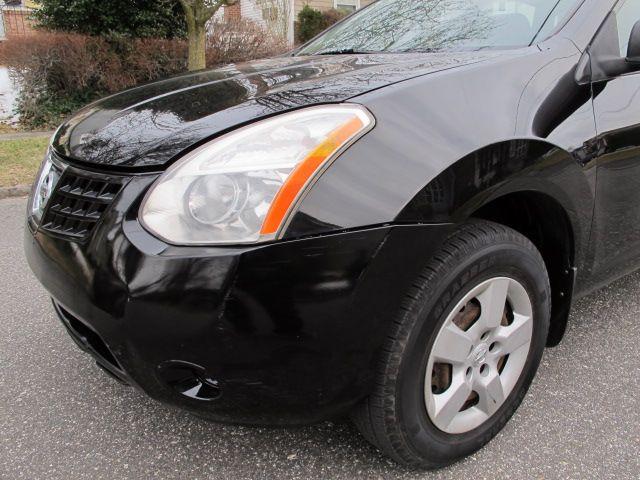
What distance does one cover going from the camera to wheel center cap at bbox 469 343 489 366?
1717 mm

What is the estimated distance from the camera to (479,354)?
5.72 feet

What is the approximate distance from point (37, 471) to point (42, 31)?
10.1 metres

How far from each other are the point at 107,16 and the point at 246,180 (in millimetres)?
10410

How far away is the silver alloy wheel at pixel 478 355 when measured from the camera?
5.34ft

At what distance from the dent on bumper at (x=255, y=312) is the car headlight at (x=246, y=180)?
6cm

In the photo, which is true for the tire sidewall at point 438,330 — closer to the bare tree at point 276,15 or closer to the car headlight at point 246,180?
the car headlight at point 246,180

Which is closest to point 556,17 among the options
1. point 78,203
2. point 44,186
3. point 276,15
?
point 78,203

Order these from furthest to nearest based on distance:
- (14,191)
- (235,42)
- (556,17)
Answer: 1. (235,42)
2. (14,191)
3. (556,17)

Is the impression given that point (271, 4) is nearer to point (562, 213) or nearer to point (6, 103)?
point (6, 103)

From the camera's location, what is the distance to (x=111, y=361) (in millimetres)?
1607

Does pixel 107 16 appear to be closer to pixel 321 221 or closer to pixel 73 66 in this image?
pixel 73 66

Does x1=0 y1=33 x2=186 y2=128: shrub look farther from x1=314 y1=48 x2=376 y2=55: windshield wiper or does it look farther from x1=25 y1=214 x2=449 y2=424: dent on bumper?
x1=25 y1=214 x2=449 y2=424: dent on bumper

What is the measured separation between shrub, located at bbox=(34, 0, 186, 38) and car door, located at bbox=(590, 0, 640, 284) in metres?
9.56

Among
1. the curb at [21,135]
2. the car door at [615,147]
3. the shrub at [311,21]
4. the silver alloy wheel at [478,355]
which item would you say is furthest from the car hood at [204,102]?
the shrub at [311,21]
